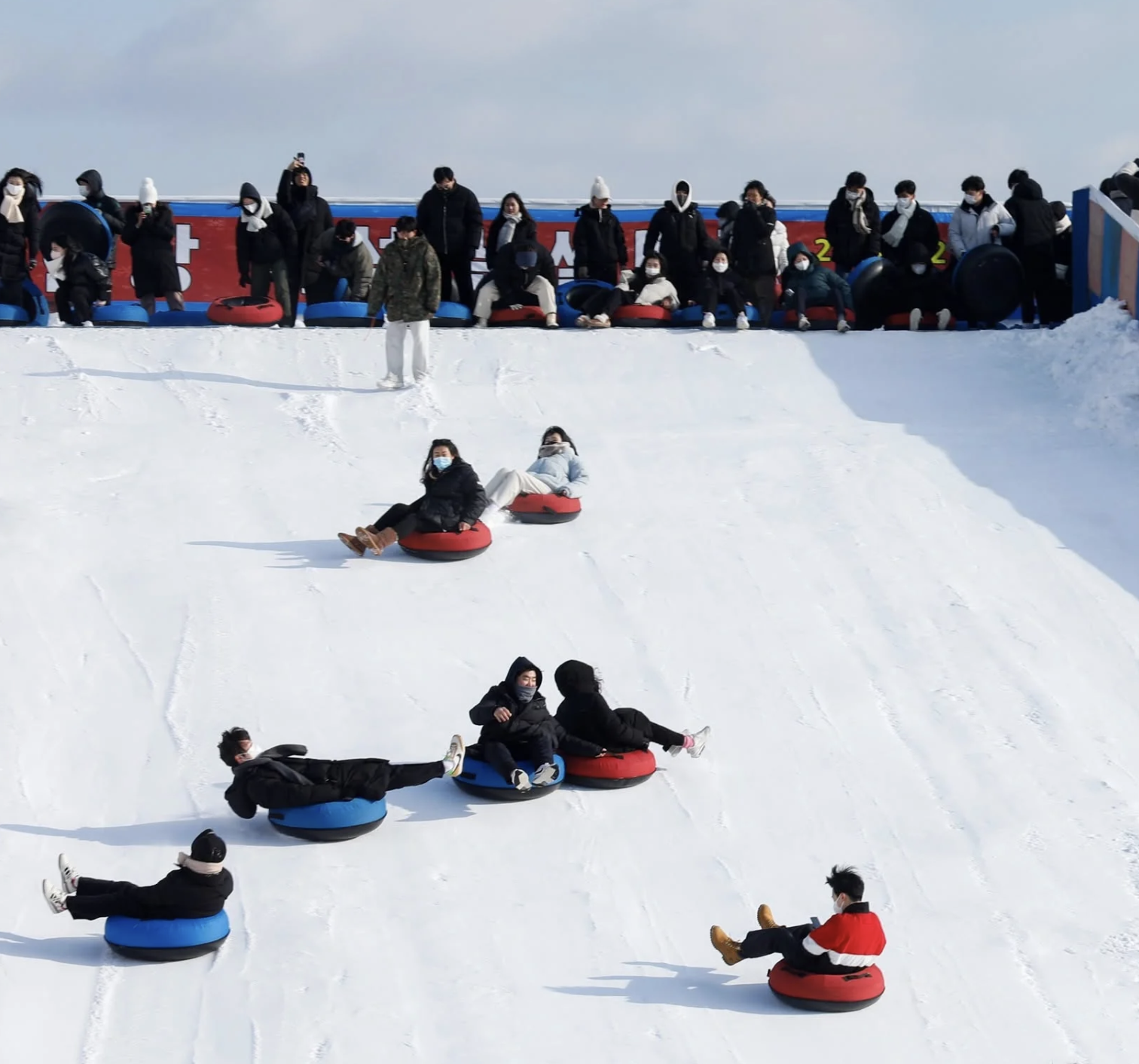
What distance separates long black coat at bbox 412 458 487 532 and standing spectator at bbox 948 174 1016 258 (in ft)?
23.9

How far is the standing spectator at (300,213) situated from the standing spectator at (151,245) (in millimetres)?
1031

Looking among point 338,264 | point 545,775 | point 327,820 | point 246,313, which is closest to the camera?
point 327,820

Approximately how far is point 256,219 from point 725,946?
10.6 meters

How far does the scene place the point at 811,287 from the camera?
17109 millimetres

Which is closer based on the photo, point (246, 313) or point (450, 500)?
point (450, 500)

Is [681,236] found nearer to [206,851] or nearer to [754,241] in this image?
[754,241]

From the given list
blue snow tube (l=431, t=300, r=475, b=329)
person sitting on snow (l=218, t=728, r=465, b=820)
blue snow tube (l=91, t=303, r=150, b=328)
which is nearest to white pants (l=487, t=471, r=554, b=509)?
person sitting on snow (l=218, t=728, r=465, b=820)

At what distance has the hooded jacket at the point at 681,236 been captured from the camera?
17.3m

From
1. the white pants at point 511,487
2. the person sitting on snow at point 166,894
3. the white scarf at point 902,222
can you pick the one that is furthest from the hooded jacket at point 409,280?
the person sitting on snow at point 166,894

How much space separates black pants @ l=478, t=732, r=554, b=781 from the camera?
909cm

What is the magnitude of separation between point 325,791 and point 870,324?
10.0m

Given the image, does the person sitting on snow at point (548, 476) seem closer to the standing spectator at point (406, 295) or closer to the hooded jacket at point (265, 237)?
the standing spectator at point (406, 295)

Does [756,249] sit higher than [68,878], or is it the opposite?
[756,249]

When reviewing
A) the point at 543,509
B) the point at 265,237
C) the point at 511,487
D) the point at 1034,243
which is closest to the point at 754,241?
the point at 1034,243
